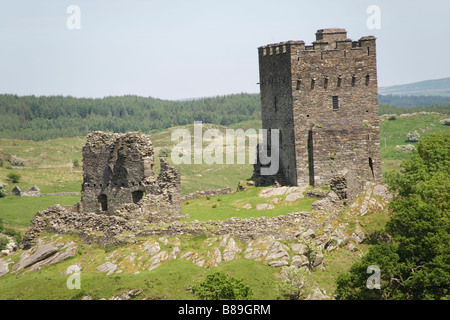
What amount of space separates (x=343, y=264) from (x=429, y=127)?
123 m

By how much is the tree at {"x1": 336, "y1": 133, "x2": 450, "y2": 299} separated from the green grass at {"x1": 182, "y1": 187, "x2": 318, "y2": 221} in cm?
639

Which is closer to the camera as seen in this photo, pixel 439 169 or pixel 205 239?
pixel 205 239

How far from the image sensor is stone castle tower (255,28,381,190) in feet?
138

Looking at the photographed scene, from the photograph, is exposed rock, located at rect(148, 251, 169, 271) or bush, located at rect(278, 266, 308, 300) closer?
bush, located at rect(278, 266, 308, 300)

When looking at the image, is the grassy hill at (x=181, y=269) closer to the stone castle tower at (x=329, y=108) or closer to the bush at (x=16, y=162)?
the stone castle tower at (x=329, y=108)

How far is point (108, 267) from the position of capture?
3228 centimetres

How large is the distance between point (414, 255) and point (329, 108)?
14633 millimetres

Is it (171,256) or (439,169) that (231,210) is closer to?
(171,256)

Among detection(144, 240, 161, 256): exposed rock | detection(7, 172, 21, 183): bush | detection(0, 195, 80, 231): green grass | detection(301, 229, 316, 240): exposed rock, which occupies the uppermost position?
detection(301, 229, 316, 240): exposed rock

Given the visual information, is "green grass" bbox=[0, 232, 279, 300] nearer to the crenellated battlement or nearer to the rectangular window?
the rectangular window

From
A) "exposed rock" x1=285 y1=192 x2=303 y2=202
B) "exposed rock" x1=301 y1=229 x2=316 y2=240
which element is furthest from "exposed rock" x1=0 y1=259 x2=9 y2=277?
"exposed rock" x1=285 y1=192 x2=303 y2=202

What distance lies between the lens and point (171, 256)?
32.6 m

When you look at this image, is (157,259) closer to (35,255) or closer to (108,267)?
(108,267)
